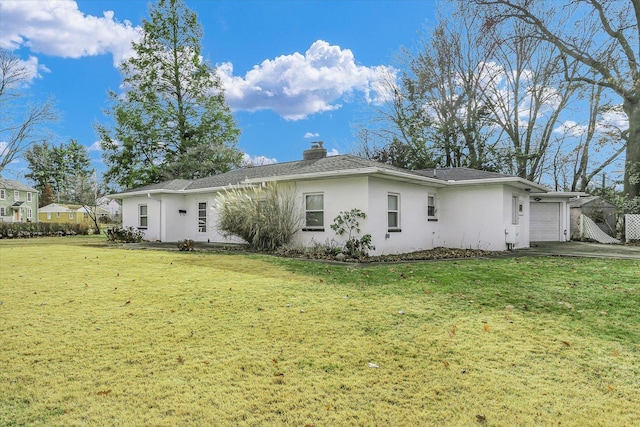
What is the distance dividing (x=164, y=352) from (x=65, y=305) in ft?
9.34

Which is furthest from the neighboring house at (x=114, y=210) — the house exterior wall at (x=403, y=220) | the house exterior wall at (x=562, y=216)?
the house exterior wall at (x=562, y=216)

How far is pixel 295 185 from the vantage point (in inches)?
515

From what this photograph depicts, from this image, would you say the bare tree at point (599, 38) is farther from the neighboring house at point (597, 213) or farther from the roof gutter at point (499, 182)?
the roof gutter at point (499, 182)

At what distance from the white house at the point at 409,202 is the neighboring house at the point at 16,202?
132ft

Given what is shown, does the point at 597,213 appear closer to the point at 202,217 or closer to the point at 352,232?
the point at 352,232

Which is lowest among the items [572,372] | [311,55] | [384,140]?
[572,372]

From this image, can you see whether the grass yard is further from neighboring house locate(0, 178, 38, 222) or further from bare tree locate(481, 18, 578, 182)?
neighboring house locate(0, 178, 38, 222)

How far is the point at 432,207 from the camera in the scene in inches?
558

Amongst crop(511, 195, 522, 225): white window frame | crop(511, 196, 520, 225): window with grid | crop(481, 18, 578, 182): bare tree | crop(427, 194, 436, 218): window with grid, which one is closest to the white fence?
crop(481, 18, 578, 182): bare tree

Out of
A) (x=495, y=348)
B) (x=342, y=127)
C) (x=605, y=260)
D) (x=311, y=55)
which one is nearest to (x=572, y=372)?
(x=495, y=348)

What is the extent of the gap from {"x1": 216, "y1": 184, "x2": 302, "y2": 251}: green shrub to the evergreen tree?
49.9ft

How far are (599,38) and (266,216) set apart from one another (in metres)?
20.0

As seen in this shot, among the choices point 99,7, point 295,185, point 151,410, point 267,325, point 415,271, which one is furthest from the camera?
point 99,7

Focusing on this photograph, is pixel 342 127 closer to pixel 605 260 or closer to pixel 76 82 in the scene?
pixel 76 82
